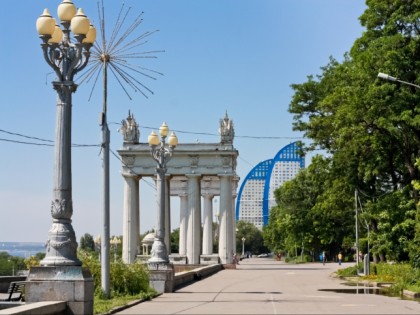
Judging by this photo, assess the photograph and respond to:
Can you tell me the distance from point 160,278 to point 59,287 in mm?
15441

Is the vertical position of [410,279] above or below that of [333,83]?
below

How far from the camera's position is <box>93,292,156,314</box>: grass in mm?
20712

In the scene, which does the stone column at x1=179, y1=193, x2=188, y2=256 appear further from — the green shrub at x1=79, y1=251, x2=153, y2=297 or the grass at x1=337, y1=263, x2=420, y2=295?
the green shrub at x1=79, y1=251, x2=153, y2=297

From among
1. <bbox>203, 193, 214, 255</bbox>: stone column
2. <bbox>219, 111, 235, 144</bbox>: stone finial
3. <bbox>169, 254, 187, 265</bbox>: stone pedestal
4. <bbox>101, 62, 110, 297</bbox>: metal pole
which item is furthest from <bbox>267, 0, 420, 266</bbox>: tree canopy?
<bbox>203, 193, 214, 255</bbox>: stone column

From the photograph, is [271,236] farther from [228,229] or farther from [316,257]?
[228,229]

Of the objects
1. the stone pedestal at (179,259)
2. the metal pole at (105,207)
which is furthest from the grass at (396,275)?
the stone pedestal at (179,259)

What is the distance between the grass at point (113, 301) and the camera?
2071 centimetres

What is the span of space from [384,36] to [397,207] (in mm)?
9411

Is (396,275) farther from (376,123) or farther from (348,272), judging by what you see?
(348,272)

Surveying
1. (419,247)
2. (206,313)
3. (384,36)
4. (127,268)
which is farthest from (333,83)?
(206,313)

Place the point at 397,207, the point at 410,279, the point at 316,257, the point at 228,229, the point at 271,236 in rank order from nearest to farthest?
the point at 410,279 → the point at 397,207 → the point at 228,229 → the point at 316,257 → the point at 271,236

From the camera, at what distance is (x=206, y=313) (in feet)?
69.7

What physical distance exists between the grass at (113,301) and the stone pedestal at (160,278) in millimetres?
2523

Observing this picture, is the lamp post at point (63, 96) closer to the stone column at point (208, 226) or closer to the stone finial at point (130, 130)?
the stone finial at point (130, 130)
